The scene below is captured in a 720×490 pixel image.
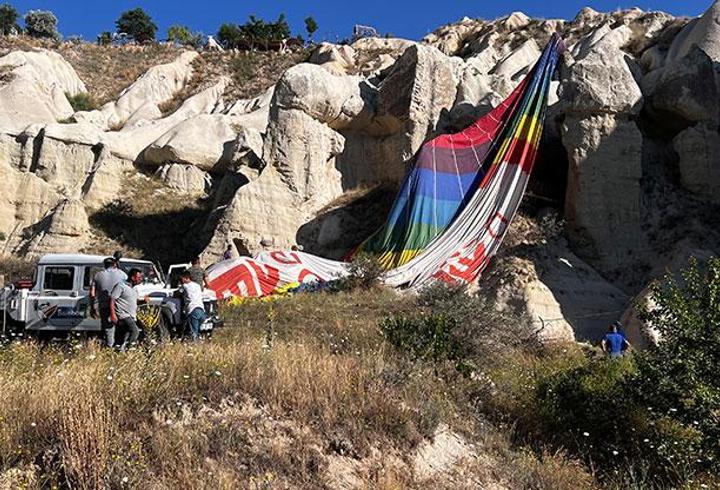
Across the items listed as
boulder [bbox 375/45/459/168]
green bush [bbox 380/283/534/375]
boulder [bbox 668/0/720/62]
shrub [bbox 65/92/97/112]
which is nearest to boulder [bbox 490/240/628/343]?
green bush [bbox 380/283/534/375]

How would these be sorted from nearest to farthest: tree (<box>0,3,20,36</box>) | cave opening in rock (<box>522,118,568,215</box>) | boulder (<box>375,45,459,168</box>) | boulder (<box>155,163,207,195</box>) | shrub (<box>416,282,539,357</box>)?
shrub (<box>416,282,539,357</box>) < cave opening in rock (<box>522,118,568,215</box>) < boulder (<box>375,45,459,168</box>) < boulder (<box>155,163,207,195</box>) < tree (<box>0,3,20,36</box>)

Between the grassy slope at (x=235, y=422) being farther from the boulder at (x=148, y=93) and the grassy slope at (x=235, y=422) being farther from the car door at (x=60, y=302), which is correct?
→ the boulder at (x=148, y=93)

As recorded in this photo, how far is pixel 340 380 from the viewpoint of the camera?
529 centimetres

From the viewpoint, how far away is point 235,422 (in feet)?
14.8

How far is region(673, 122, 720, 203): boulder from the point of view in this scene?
1600 cm

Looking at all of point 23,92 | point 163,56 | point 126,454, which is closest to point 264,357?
point 126,454

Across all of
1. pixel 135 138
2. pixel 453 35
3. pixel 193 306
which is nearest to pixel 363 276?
pixel 193 306

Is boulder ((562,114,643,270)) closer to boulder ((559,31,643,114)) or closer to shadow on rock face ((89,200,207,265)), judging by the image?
boulder ((559,31,643,114))

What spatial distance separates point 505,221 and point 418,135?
4740mm

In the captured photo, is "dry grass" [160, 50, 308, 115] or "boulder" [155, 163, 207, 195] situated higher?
"dry grass" [160, 50, 308, 115]

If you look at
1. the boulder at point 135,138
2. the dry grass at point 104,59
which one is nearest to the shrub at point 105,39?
the dry grass at point 104,59

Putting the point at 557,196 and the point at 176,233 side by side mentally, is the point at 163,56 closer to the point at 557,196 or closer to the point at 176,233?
the point at 176,233

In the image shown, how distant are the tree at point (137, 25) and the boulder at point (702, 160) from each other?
2146 inches

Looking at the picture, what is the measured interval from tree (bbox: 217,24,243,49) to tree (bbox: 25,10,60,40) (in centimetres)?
1419
